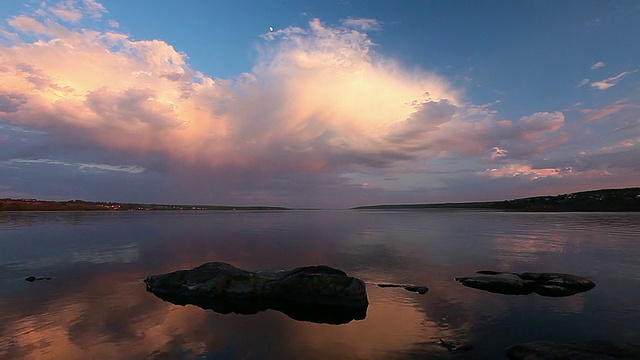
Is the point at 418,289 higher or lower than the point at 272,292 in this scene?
lower

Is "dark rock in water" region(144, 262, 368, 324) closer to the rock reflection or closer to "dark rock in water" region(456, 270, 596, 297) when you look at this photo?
the rock reflection

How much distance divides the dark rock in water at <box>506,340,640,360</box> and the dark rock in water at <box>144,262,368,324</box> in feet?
26.9

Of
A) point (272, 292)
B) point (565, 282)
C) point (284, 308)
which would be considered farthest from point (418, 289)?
point (565, 282)

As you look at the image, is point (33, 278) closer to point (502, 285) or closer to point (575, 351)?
point (575, 351)

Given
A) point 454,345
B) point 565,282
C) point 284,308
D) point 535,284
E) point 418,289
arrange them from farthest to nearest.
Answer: point 535,284, point 565,282, point 418,289, point 284,308, point 454,345

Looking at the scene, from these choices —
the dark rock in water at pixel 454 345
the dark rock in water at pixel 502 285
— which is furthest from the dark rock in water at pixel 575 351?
the dark rock in water at pixel 502 285

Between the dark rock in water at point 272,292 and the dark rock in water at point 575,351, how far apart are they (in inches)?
323

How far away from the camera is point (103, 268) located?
32.9 m

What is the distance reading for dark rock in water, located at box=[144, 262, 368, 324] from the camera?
20.1 m

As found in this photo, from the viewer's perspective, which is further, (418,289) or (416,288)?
(416,288)

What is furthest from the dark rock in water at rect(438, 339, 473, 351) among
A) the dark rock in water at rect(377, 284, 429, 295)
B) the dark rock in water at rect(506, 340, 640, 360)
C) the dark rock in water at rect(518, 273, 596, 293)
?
the dark rock in water at rect(518, 273, 596, 293)

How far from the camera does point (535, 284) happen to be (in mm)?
25094

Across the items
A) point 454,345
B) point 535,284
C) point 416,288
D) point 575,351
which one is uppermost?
point 575,351

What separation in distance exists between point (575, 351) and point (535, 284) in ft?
48.3
